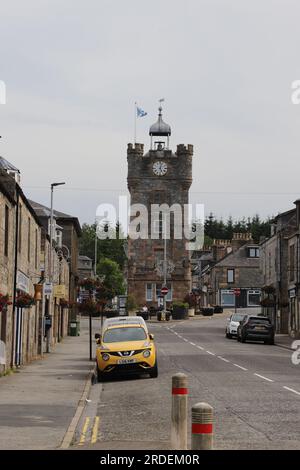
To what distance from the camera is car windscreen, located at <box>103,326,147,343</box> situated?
26109 millimetres

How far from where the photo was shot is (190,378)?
24.1 metres

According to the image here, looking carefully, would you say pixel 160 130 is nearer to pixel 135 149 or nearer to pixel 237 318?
pixel 135 149

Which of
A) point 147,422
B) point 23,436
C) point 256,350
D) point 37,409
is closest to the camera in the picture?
point 23,436

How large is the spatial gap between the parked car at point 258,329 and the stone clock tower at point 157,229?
4219 centimetres

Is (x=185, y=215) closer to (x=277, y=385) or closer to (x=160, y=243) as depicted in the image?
(x=160, y=243)

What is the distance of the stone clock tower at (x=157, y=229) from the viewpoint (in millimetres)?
90312

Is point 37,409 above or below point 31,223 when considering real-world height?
below

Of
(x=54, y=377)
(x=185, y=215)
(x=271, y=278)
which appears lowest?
(x=54, y=377)

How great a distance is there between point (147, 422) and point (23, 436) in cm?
274

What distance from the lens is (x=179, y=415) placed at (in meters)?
10.6

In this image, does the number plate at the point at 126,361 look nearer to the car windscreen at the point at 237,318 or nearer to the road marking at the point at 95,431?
the road marking at the point at 95,431

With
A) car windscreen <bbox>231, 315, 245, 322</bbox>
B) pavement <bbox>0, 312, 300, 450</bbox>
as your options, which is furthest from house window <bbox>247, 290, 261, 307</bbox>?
pavement <bbox>0, 312, 300, 450</bbox>

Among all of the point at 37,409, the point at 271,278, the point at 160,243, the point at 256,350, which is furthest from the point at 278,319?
the point at 37,409

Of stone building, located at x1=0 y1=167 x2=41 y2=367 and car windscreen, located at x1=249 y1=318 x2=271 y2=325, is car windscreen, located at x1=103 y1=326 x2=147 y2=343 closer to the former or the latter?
stone building, located at x1=0 y1=167 x2=41 y2=367
